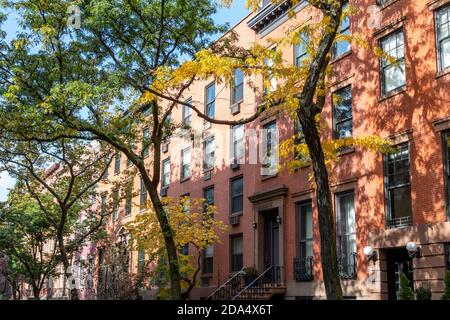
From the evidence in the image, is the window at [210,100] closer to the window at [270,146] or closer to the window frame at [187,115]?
the window frame at [187,115]

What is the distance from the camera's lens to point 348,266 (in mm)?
21578

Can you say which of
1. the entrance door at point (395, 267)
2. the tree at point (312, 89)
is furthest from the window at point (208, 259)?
the tree at point (312, 89)

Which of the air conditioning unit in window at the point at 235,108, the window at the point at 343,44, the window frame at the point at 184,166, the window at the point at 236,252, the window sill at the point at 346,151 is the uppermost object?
the window at the point at 343,44

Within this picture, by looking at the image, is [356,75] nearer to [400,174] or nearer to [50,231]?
[400,174]

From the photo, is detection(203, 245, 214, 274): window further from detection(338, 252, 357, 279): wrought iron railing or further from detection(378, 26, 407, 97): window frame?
detection(378, 26, 407, 97): window frame

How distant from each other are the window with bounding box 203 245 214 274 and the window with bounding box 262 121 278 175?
22.8 feet

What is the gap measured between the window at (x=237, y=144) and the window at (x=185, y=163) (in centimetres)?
545

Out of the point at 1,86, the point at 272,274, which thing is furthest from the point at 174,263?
the point at 1,86

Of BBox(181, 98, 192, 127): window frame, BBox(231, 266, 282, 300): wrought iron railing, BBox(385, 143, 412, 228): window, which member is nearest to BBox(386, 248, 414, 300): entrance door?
BBox(385, 143, 412, 228): window

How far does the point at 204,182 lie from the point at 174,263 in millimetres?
13115

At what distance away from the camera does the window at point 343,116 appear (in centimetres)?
2261

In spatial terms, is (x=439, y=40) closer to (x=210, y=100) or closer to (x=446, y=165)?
(x=446, y=165)

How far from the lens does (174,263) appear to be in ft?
68.2

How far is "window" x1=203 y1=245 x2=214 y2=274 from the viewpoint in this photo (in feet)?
106
